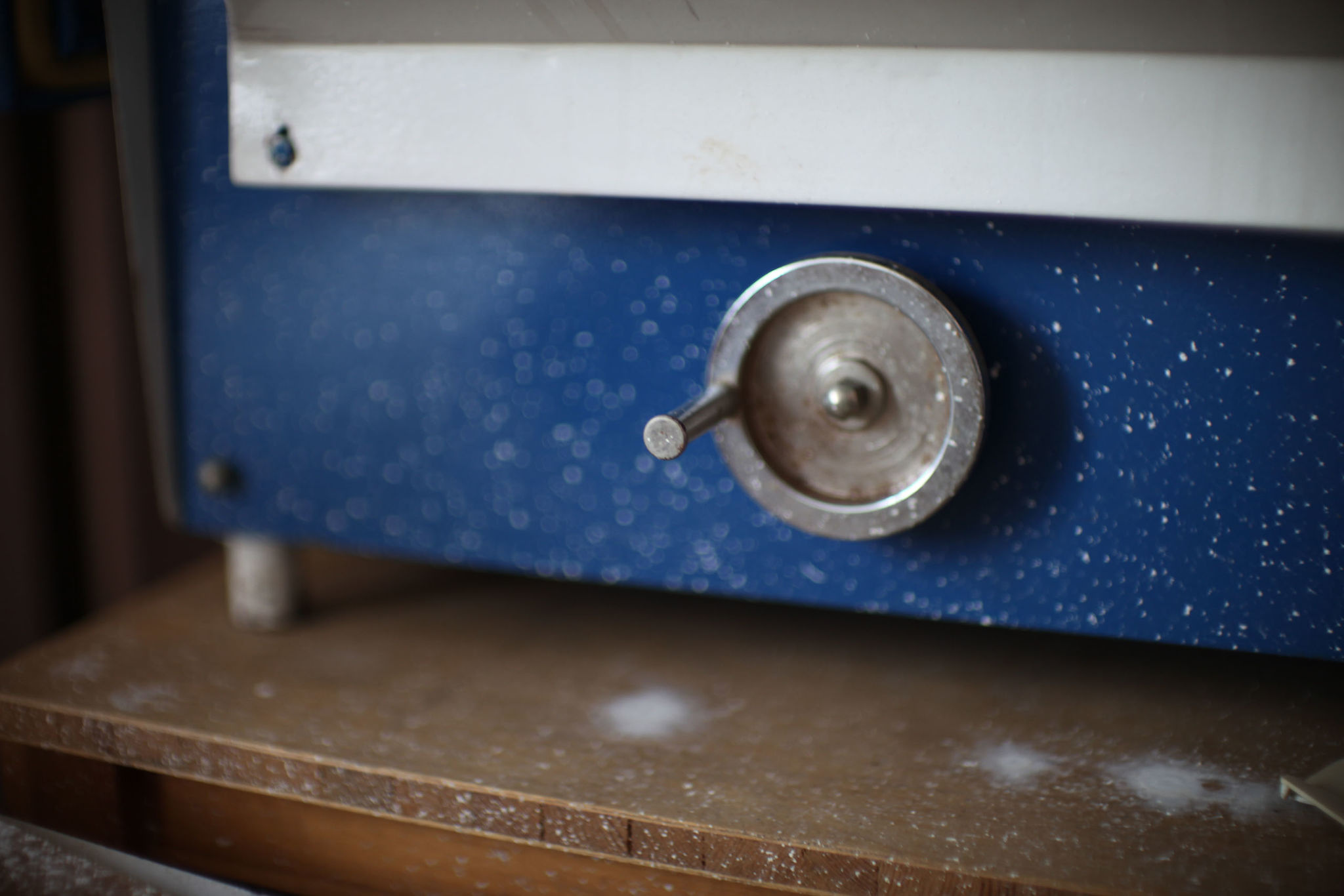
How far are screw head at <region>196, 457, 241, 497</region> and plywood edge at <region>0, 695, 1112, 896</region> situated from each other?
0.19 metres

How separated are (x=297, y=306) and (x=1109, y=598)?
24.4 inches

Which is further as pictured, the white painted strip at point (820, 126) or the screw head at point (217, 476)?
the screw head at point (217, 476)

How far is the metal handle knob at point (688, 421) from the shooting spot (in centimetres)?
60

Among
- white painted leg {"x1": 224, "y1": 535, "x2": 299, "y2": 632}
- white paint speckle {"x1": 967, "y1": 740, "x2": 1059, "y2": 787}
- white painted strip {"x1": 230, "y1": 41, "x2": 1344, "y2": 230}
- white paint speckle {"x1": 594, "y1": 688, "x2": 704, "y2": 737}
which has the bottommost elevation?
white paint speckle {"x1": 967, "y1": 740, "x2": 1059, "y2": 787}

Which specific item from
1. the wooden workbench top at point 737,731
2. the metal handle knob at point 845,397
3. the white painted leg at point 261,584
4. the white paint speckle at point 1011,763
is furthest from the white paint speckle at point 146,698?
the white paint speckle at point 1011,763

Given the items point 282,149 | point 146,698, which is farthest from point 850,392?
point 146,698

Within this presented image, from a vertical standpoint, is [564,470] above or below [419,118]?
below

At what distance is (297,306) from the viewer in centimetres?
81

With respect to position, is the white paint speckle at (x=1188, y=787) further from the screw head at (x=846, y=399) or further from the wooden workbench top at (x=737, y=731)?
the screw head at (x=846, y=399)

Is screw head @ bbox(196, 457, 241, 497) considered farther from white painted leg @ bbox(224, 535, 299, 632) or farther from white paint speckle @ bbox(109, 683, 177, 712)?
white paint speckle @ bbox(109, 683, 177, 712)

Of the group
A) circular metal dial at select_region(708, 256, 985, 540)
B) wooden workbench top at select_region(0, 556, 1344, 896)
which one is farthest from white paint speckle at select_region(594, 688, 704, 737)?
circular metal dial at select_region(708, 256, 985, 540)

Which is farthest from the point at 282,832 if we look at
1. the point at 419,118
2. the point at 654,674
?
the point at 419,118

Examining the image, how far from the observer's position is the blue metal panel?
65cm

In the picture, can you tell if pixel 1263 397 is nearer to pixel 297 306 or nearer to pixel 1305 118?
pixel 1305 118
